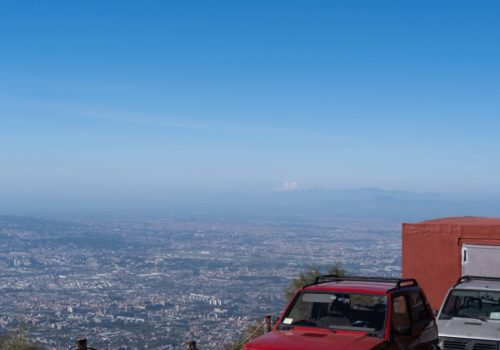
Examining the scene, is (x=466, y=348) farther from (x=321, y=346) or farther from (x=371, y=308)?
(x=321, y=346)

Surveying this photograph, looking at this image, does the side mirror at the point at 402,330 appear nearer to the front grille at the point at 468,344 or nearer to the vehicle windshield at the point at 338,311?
the vehicle windshield at the point at 338,311

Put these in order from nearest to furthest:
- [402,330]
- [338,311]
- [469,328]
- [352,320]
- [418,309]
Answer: [402,330]
[352,320]
[338,311]
[418,309]
[469,328]

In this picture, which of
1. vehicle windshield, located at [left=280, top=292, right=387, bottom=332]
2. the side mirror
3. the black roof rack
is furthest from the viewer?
the black roof rack

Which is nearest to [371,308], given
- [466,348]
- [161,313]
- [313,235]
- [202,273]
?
[466,348]

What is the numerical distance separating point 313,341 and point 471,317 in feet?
15.4

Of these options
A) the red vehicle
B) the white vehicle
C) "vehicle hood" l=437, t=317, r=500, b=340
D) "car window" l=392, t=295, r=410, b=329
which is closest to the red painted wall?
the white vehicle

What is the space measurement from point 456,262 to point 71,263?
5464cm

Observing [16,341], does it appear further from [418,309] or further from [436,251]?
[436,251]

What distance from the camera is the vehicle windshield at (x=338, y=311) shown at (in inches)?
320

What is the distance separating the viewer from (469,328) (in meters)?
10.8

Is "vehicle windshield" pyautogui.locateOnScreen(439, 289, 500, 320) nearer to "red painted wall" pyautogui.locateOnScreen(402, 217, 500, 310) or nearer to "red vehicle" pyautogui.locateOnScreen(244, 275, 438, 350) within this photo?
"red vehicle" pyautogui.locateOnScreen(244, 275, 438, 350)

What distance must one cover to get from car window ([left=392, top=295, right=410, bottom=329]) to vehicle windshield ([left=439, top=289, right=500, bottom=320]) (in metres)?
3.08

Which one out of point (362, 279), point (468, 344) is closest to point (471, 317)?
point (468, 344)

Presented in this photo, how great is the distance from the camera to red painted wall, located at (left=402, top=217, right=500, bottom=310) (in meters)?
17.0
